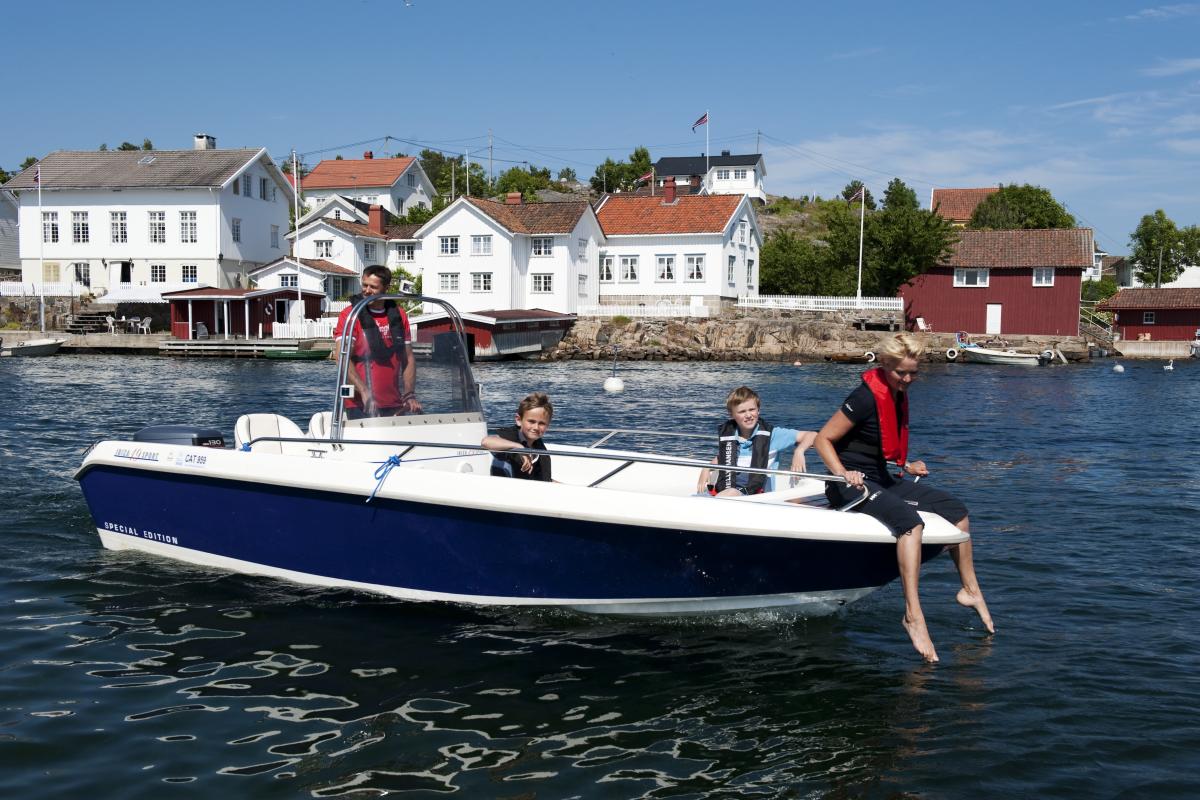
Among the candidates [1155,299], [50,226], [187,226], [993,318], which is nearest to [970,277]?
[993,318]

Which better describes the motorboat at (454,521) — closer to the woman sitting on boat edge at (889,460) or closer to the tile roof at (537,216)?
the woman sitting on boat edge at (889,460)

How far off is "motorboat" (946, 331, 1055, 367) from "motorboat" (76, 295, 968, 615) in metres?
45.2

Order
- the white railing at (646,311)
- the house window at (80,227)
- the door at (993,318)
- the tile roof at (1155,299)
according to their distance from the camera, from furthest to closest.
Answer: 1. the tile roof at (1155,299)
2. the door at (993,318)
3. the house window at (80,227)
4. the white railing at (646,311)

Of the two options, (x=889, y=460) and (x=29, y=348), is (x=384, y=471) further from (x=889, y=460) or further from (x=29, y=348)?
(x=29, y=348)

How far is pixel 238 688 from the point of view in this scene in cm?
624

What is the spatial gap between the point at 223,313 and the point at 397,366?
45.5 metres

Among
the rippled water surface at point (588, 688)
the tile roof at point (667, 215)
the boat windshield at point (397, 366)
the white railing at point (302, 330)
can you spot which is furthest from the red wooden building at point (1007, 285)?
the boat windshield at point (397, 366)

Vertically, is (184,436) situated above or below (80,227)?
below

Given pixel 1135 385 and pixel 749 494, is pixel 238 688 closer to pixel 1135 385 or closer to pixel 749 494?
pixel 749 494

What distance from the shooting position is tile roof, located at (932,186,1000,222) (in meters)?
94.0

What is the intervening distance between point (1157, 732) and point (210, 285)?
56.3 meters

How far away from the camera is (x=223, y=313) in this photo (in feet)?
165

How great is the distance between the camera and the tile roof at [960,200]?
94000mm

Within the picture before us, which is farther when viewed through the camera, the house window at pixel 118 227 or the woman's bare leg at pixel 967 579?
the house window at pixel 118 227
